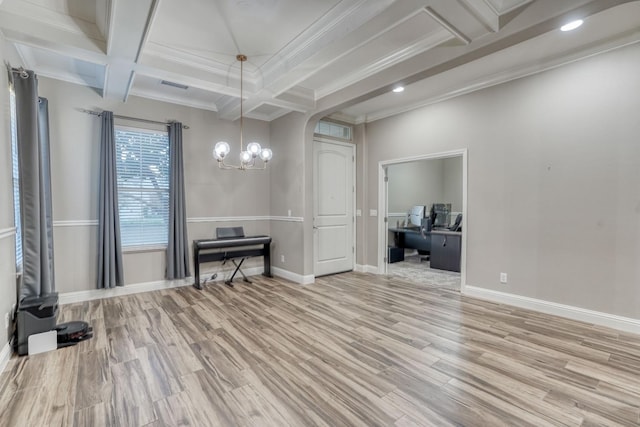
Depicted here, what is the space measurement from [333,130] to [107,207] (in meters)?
3.81

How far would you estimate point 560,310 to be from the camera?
3467mm

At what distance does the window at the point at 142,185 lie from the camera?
4285mm

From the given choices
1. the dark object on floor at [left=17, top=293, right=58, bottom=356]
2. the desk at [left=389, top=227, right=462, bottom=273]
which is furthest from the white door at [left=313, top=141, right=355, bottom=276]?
the dark object on floor at [left=17, top=293, right=58, bottom=356]

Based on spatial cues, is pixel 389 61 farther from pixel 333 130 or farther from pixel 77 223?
pixel 77 223

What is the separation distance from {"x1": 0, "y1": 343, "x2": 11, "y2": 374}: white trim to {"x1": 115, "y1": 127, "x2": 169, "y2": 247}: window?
1.94 meters

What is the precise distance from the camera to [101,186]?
13.0 ft

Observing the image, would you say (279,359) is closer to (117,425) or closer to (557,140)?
(117,425)

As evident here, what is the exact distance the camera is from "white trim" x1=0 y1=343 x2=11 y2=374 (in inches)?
92.6

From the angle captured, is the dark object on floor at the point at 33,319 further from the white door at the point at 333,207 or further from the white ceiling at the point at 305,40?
the white door at the point at 333,207

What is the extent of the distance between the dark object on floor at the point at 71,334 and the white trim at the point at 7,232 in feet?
3.12

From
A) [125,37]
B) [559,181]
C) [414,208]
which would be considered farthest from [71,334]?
[414,208]

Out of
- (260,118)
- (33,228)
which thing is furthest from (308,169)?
(33,228)

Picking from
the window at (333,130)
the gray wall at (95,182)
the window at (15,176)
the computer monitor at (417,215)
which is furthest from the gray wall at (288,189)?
the window at (15,176)

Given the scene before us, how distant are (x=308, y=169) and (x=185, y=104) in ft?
7.25
